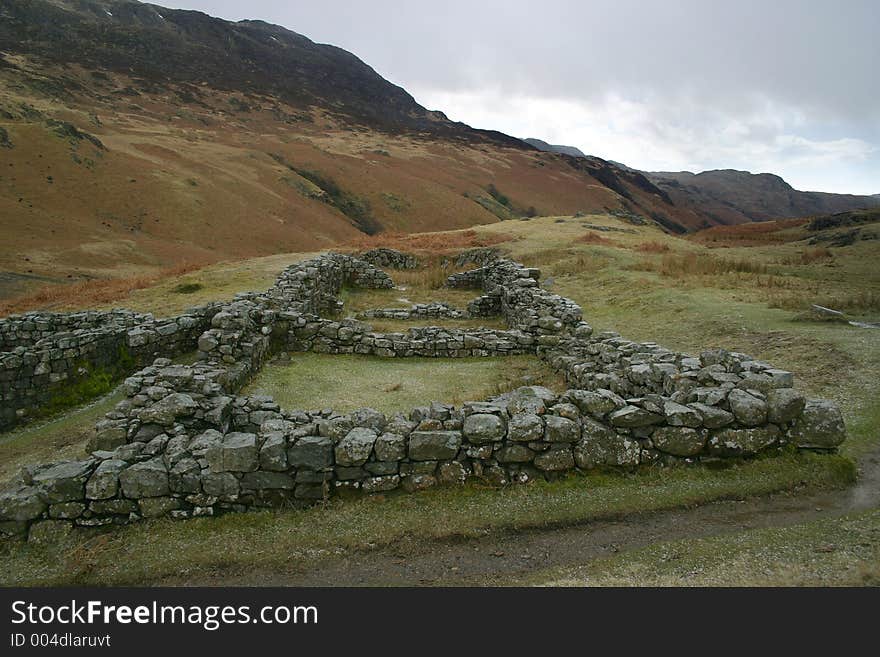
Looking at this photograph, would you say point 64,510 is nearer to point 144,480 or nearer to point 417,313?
point 144,480

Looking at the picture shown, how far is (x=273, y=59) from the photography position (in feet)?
502

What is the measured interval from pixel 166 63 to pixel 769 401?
469 ft

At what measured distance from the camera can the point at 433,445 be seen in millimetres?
5859

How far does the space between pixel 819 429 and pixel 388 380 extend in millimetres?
7454

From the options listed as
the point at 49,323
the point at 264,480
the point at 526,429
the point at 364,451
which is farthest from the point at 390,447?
the point at 49,323

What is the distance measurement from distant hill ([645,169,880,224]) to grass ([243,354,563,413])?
13045cm

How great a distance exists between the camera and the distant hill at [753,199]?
13725cm

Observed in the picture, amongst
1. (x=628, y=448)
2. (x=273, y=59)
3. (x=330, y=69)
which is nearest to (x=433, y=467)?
(x=628, y=448)

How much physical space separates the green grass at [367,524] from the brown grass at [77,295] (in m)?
14.9

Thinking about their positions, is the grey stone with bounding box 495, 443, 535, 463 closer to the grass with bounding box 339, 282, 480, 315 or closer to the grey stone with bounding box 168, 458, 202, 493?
the grey stone with bounding box 168, 458, 202, 493

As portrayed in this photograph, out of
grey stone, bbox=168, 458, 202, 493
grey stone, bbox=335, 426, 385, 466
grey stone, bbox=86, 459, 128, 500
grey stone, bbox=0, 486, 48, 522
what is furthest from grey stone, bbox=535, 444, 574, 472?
grey stone, bbox=0, 486, 48, 522

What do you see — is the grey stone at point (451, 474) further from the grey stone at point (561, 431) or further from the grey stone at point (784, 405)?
the grey stone at point (784, 405)

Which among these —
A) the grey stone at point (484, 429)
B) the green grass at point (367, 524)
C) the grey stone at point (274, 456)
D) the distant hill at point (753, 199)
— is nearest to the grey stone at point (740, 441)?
the green grass at point (367, 524)
